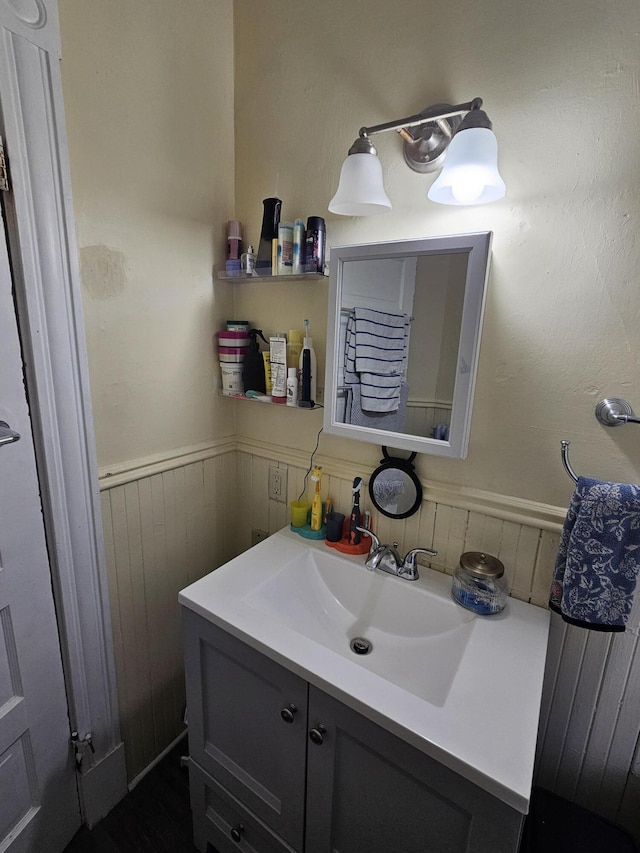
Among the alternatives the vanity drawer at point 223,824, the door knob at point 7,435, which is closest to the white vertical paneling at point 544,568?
the vanity drawer at point 223,824

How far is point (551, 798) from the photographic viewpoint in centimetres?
100

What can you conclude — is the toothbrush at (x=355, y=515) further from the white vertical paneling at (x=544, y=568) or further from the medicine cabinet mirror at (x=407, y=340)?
the white vertical paneling at (x=544, y=568)

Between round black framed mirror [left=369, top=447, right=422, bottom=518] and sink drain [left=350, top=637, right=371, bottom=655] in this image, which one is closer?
sink drain [left=350, top=637, right=371, bottom=655]

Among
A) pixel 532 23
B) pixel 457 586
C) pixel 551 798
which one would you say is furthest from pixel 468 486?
pixel 532 23

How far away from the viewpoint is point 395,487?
1.18 meters

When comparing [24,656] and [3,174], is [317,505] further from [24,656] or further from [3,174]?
[3,174]

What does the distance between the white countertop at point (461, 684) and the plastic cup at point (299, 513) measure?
26 centimetres

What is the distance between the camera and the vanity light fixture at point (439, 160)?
82 centimetres

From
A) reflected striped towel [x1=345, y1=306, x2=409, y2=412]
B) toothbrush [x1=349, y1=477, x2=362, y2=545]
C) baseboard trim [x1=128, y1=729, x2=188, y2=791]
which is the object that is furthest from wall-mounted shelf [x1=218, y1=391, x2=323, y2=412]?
baseboard trim [x1=128, y1=729, x2=188, y2=791]

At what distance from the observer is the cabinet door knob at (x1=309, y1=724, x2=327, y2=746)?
2.67 ft

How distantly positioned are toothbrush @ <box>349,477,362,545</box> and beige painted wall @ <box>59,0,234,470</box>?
575 mm

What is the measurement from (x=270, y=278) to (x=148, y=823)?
1740 millimetres

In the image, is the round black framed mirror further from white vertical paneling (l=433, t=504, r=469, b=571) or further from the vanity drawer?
the vanity drawer

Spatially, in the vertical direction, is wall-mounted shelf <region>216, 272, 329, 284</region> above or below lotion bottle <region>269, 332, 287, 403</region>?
above
